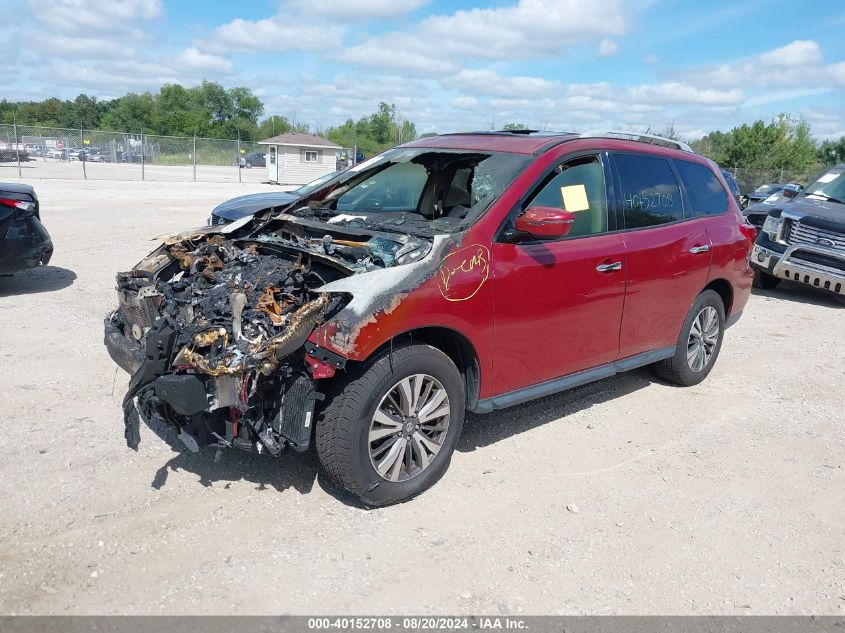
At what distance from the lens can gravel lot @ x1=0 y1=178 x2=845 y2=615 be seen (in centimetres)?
313

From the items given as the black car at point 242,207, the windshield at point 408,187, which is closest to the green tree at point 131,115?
the black car at point 242,207

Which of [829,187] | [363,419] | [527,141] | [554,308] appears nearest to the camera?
[363,419]

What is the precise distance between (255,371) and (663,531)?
7.57 ft

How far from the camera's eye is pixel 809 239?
381 inches

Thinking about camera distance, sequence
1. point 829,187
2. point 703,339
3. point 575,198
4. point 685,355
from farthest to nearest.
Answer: point 829,187 → point 703,339 → point 685,355 → point 575,198

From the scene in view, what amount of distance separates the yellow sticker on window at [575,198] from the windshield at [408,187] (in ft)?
1.36

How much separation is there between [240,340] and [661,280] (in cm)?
320

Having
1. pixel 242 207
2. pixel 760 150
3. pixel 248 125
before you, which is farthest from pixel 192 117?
pixel 242 207

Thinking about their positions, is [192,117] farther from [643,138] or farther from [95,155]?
[643,138]

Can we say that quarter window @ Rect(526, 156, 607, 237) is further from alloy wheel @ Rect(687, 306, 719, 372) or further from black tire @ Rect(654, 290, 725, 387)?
alloy wheel @ Rect(687, 306, 719, 372)

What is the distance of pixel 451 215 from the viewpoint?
4.54m

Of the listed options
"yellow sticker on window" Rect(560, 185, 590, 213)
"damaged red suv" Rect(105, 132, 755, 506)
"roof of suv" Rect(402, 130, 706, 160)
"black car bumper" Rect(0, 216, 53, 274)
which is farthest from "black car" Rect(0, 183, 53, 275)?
"yellow sticker on window" Rect(560, 185, 590, 213)

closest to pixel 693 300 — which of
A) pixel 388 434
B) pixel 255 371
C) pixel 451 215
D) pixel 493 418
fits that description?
pixel 493 418

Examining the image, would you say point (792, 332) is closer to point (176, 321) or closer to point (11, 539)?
point (176, 321)
